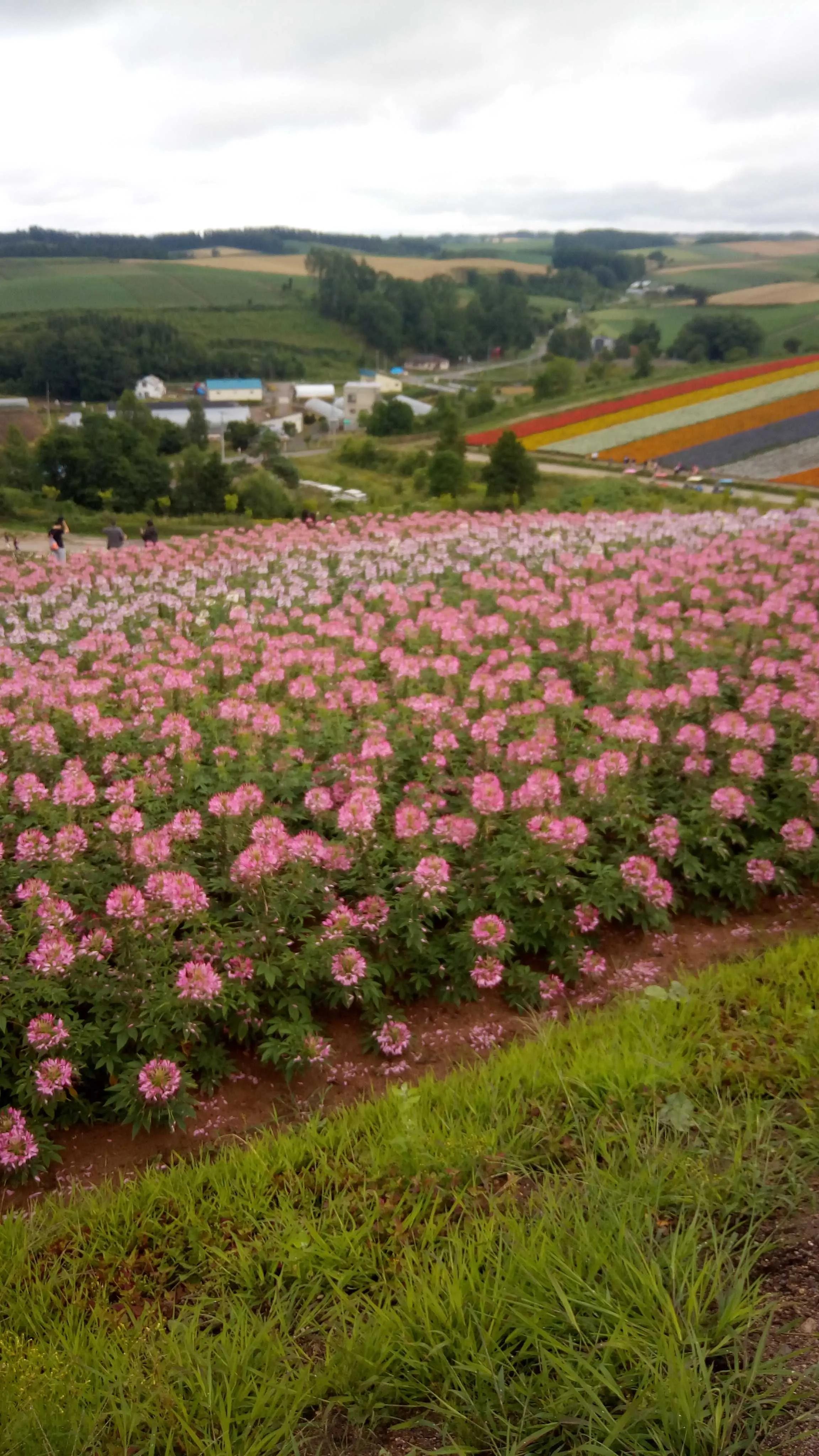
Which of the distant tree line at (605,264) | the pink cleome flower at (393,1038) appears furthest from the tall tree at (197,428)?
the distant tree line at (605,264)

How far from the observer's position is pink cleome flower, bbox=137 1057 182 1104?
366 cm

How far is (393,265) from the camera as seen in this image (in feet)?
448

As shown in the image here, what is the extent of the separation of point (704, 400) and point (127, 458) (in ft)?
89.2

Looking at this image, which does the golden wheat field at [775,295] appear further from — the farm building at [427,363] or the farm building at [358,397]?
the farm building at [427,363]

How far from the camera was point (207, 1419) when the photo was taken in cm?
209

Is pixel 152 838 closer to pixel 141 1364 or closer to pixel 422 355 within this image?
pixel 141 1364

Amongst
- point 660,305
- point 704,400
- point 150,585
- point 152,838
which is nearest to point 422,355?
point 660,305

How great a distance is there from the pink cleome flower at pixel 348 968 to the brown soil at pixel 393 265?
442ft

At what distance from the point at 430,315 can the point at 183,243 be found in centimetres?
7295

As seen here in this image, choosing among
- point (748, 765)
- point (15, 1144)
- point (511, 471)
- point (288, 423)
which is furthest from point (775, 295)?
point (15, 1144)

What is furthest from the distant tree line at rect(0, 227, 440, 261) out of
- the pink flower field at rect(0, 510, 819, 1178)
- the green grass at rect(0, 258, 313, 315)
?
the pink flower field at rect(0, 510, 819, 1178)

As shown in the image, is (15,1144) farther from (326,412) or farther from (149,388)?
(149,388)

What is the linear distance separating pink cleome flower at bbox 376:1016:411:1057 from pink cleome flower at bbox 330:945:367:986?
0.28 meters

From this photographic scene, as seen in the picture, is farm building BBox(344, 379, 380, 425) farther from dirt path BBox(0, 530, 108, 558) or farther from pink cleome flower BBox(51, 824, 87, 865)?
pink cleome flower BBox(51, 824, 87, 865)
